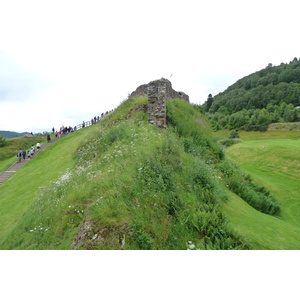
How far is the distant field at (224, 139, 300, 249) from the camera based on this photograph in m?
5.55

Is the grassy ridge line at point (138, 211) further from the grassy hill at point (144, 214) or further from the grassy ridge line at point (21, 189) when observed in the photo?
the grassy ridge line at point (21, 189)

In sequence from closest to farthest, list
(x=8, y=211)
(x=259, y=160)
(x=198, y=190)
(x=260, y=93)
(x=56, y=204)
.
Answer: (x=198, y=190) → (x=56, y=204) → (x=8, y=211) → (x=259, y=160) → (x=260, y=93)

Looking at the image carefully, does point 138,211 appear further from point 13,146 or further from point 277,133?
point 277,133

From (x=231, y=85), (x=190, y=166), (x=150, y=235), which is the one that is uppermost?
(x=231, y=85)

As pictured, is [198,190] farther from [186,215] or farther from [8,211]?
[8,211]

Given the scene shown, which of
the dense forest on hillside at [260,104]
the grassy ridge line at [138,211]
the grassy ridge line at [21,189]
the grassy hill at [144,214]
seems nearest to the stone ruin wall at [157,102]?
the grassy hill at [144,214]

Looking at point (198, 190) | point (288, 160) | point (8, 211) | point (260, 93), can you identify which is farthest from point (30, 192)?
point (260, 93)

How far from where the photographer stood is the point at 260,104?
113750 mm

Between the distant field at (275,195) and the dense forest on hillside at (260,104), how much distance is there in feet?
133

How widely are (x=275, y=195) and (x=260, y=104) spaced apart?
116m

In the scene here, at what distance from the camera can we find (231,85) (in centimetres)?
17162

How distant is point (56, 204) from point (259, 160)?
89.1ft

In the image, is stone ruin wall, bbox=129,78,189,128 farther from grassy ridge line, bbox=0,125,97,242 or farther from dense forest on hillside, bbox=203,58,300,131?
dense forest on hillside, bbox=203,58,300,131

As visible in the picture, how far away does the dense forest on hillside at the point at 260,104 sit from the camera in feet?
264
